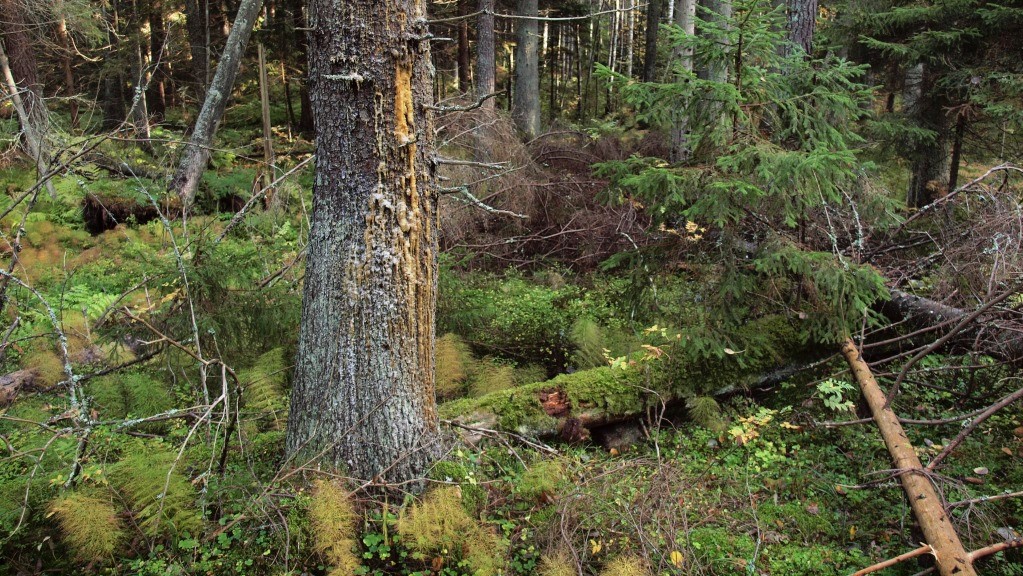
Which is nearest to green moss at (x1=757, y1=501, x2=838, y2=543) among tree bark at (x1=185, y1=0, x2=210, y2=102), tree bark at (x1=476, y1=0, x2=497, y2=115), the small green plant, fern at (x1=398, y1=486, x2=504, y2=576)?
the small green plant

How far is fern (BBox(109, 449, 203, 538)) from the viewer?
128 inches

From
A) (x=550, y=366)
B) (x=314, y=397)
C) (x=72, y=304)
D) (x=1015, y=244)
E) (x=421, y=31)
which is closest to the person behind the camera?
(x=421, y=31)

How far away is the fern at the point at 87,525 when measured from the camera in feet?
9.96

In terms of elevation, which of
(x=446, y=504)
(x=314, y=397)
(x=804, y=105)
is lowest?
(x=446, y=504)

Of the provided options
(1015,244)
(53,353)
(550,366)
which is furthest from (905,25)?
(53,353)

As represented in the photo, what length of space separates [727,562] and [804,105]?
376cm

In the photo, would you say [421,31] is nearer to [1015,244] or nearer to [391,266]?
[391,266]

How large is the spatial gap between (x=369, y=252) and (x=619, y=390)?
273 cm

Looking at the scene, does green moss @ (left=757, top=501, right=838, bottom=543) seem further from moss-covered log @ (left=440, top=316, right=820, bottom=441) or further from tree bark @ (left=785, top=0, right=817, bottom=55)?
tree bark @ (left=785, top=0, right=817, bottom=55)

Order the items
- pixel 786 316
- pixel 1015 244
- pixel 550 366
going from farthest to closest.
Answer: pixel 550 366 → pixel 786 316 → pixel 1015 244

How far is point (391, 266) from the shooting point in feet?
11.7

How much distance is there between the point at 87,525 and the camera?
3051mm

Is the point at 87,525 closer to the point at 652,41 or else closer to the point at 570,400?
the point at 570,400

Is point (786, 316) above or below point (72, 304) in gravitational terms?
above
